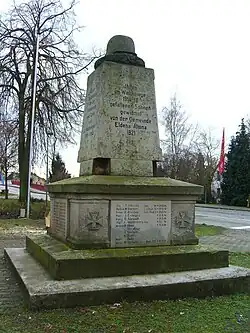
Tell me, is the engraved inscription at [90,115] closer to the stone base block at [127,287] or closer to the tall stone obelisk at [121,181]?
the tall stone obelisk at [121,181]

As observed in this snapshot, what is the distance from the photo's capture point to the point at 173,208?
6.20m

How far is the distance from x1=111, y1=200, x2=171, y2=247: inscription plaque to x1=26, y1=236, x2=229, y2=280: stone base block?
172 mm

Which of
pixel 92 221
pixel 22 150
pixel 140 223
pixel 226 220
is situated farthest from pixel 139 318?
pixel 22 150

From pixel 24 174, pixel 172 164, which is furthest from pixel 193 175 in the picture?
pixel 24 174

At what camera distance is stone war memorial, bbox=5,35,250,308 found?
16.3 feet

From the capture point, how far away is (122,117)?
6625 mm

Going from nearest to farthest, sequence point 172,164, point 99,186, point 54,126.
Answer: point 99,186 → point 54,126 → point 172,164

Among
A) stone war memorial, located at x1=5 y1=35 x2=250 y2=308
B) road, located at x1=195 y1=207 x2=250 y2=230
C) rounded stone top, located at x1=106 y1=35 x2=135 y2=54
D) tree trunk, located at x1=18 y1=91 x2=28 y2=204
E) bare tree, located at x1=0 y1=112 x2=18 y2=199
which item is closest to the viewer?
stone war memorial, located at x1=5 y1=35 x2=250 y2=308

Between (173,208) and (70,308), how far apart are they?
7.79 feet

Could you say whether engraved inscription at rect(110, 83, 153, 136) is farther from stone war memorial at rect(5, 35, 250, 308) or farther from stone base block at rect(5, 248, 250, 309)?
stone base block at rect(5, 248, 250, 309)

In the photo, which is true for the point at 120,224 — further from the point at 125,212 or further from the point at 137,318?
the point at 137,318

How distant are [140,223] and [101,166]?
1.20 m

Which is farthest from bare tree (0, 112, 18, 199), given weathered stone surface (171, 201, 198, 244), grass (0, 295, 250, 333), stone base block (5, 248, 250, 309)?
grass (0, 295, 250, 333)

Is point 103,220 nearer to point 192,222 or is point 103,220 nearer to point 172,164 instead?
point 192,222
